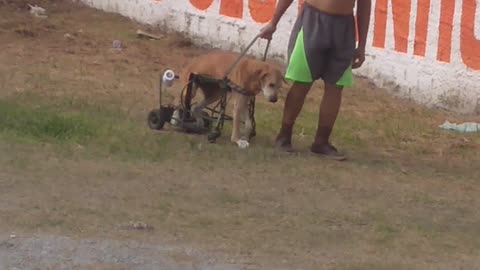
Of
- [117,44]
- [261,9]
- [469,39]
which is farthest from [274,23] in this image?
[117,44]

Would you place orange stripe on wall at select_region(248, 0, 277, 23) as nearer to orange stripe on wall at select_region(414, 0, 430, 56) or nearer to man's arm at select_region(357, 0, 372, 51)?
orange stripe on wall at select_region(414, 0, 430, 56)

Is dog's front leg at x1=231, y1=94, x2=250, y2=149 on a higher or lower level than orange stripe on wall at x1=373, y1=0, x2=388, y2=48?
lower

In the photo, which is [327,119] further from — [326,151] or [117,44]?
[117,44]

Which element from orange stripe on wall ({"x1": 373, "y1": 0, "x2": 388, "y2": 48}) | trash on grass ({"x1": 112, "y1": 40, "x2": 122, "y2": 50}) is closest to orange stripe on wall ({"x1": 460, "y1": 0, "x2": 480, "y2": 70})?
orange stripe on wall ({"x1": 373, "y1": 0, "x2": 388, "y2": 48})

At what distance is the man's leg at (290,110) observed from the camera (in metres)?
8.21

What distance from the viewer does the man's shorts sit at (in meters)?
7.94

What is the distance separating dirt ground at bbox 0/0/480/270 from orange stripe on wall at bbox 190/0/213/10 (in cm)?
204

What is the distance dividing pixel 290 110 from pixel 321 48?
558 mm

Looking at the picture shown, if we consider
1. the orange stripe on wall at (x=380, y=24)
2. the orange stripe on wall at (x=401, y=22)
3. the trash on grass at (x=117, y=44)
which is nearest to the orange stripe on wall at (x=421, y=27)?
the orange stripe on wall at (x=401, y=22)

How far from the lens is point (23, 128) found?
834 centimetres

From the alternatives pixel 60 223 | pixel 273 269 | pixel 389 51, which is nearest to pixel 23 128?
pixel 60 223

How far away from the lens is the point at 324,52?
8031 millimetres

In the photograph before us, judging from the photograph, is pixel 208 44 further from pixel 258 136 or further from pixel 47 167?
pixel 47 167

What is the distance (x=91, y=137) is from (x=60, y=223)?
2088mm
